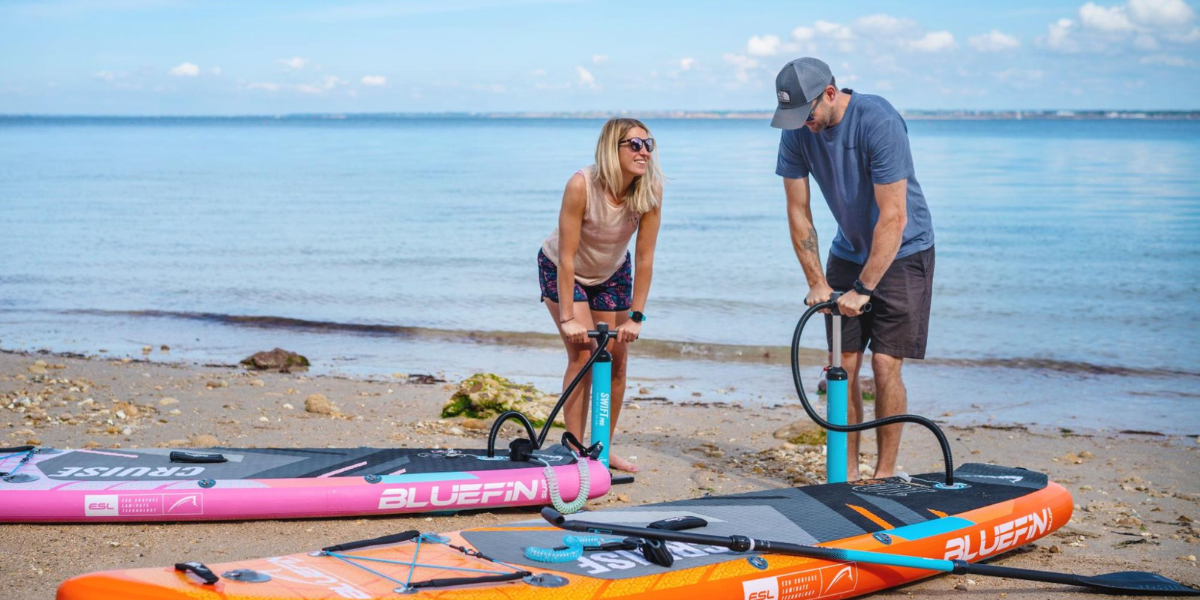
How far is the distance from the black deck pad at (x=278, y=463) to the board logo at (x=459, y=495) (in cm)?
13

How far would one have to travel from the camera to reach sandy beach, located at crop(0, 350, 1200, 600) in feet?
13.9

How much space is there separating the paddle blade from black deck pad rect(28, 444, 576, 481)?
2.25m

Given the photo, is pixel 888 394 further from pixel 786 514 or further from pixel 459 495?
pixel 459 495

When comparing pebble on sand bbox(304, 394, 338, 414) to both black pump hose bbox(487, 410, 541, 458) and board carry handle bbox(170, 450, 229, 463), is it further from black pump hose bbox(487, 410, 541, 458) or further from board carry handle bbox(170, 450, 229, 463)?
black pump hose bbox(487, 410, 541, 458)

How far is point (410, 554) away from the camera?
3.39 meters

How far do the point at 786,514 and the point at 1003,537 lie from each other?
0.94 meters

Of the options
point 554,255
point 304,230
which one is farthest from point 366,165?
point 554,255

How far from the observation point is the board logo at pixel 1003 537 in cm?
403

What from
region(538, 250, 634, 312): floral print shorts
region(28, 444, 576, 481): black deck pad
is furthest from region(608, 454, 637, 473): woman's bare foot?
region(538, 250, 634, 312): floral print shorts

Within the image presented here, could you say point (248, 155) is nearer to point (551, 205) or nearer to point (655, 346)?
point (551, 205)

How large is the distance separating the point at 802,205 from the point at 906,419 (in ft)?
3.99

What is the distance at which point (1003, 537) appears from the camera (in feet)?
13.8

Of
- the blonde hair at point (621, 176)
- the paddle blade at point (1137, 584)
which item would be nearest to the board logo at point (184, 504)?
the blonde hair at point (621, 176)

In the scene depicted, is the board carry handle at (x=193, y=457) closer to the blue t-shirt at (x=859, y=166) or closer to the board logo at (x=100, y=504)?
the board logo at (x=100, y=504)
